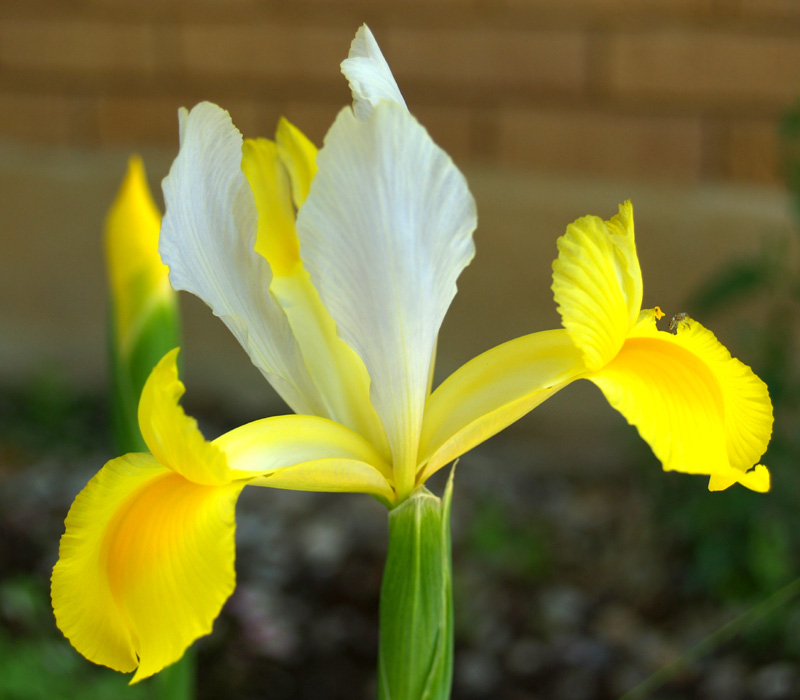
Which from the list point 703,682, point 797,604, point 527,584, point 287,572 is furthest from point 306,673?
point 797,604

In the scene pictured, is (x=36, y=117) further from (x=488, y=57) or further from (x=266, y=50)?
(x=488, y=57)

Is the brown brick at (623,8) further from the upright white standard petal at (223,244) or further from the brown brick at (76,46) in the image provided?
the upright white standard petal at (223,244)

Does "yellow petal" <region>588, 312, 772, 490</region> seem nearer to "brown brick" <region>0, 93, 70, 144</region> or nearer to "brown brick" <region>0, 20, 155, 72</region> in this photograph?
"brown brick" <region>0, 20, 155, 72</region>

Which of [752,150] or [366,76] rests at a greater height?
[366,76]

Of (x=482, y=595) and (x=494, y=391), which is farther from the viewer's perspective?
(x=482, y=595)

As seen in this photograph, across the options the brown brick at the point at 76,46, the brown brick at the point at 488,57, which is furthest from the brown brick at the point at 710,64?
the brown brick at the point at 76,46

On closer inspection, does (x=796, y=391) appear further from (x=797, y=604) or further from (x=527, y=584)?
(x=527, y=584)

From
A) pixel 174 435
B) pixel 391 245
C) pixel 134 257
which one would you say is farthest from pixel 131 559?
pixel 134 257

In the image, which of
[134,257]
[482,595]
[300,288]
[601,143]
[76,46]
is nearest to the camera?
[300,288]
